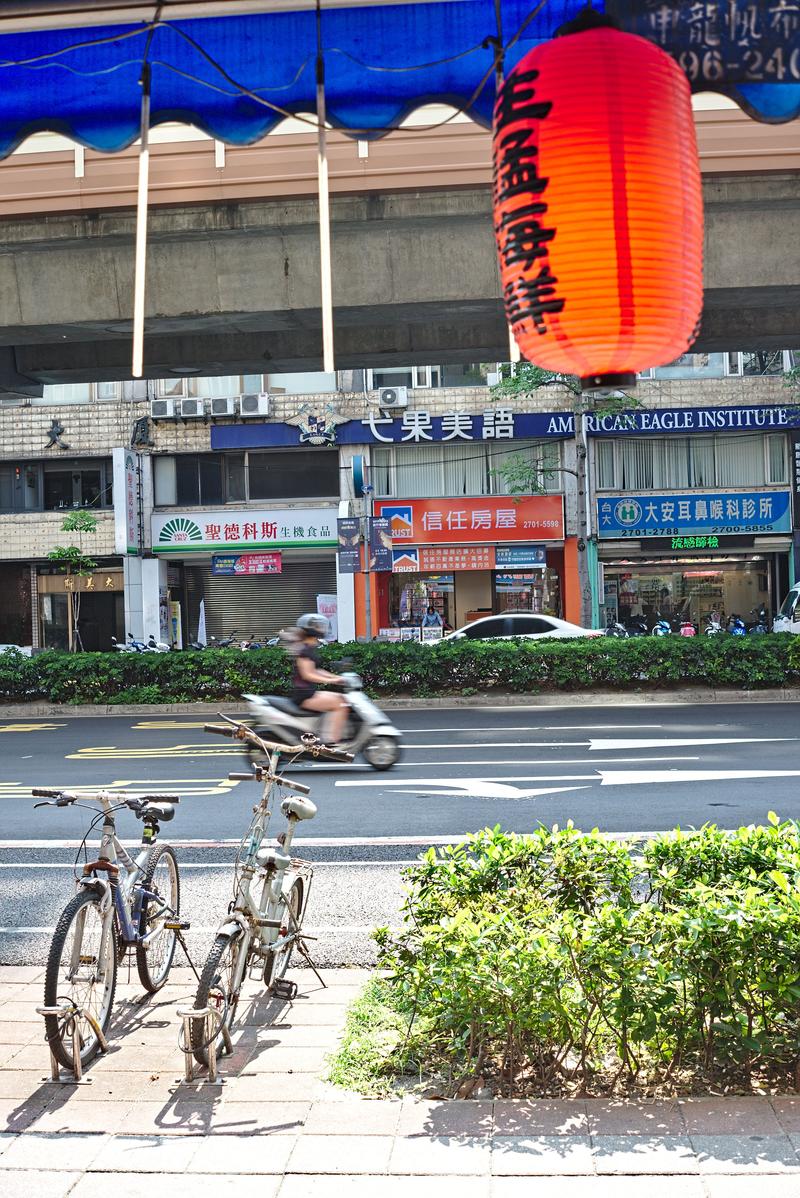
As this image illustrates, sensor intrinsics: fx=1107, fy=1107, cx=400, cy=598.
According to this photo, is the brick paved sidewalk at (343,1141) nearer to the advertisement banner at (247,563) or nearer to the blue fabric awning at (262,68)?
the blue fabric awning at (262,68)

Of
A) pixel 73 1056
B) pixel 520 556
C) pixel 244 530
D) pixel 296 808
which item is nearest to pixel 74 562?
pixel 244 530

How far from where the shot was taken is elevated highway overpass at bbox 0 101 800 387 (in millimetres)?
9180

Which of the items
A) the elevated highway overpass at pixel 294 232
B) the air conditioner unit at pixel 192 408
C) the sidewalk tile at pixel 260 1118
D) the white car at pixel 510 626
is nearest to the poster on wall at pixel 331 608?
the air conditioner unit at pixel 192 408

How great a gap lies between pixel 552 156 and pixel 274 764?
317 centimetres

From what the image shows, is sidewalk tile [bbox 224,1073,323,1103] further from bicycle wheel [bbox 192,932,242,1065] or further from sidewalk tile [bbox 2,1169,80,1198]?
sidewalk tile [bbox 2,1169,80,1198]

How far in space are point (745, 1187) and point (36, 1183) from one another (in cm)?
252

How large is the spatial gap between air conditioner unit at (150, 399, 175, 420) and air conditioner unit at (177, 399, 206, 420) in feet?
0.87

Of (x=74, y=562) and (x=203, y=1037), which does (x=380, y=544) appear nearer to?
(x=74, y=562)

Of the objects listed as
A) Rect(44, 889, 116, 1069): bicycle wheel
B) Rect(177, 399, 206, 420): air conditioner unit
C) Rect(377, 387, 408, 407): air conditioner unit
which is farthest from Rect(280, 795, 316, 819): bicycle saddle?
Rect(177, 399, 206, 420): air conditioner unit

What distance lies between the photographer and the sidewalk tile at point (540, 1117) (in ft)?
14.2

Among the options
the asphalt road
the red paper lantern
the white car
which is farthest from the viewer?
the white car

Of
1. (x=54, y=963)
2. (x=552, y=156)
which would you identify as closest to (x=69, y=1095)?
(x=54, y=963)

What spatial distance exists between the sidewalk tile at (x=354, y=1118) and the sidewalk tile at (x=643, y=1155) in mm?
838

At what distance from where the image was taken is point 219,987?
4996 millimetres
